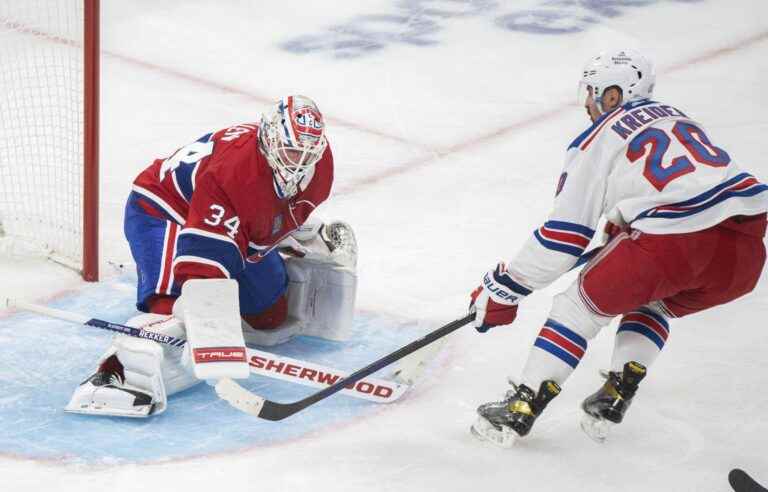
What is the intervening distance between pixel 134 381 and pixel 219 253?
383mm

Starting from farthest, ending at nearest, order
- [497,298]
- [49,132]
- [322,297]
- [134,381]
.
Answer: [49,132] < [322,297] < [134,381] < [497,298]

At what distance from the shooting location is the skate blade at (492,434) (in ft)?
9.97

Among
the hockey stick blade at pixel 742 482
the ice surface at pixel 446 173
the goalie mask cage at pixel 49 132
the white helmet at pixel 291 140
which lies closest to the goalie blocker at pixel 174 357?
the ice surface at pixel 446 173

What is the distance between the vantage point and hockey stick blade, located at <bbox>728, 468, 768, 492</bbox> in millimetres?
2908

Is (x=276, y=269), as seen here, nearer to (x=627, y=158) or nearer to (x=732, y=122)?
(x=627, y=158)

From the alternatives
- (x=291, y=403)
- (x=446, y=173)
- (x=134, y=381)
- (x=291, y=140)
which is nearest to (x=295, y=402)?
(x=291, y=403)

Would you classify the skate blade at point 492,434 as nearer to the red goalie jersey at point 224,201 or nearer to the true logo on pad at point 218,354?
the true logo on pad at point 218,354

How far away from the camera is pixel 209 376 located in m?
2.92

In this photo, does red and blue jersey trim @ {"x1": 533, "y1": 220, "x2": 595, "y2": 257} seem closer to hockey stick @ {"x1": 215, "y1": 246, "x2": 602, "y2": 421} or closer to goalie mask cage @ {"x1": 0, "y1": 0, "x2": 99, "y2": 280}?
hockey stick @ {"x1": 215, "y1": 246, "x2": 602, "y2": 421}

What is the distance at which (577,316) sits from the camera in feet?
9.62

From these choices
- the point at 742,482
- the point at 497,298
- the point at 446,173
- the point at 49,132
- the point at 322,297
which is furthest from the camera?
the point at 446,173

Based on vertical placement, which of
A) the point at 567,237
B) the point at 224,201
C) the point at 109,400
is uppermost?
the point at 567,237

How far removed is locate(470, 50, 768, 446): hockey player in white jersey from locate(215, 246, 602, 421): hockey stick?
0.13 m

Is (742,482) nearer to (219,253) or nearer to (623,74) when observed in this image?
(623,74)
